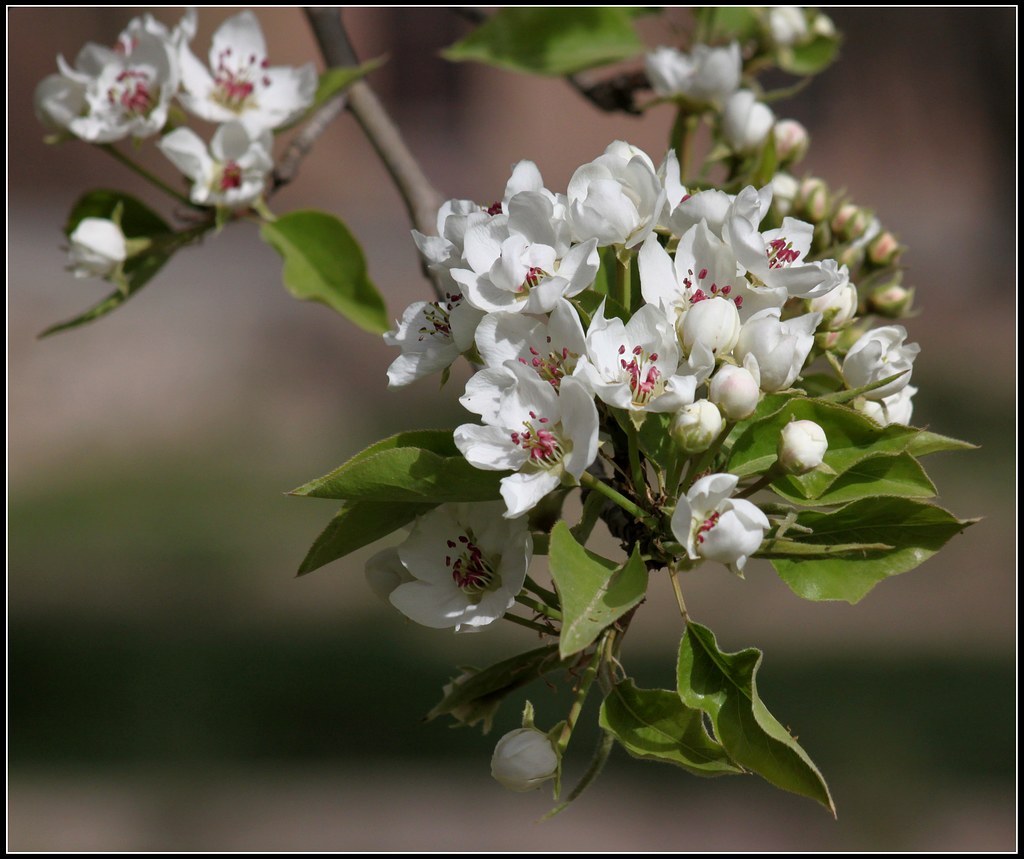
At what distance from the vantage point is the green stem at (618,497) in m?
1.02

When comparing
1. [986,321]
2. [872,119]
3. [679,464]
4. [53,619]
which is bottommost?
[986,321]

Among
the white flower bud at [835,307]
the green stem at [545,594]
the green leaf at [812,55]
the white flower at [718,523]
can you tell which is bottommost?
the green leaf at [812,55]

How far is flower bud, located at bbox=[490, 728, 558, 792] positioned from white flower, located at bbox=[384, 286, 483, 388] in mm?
375

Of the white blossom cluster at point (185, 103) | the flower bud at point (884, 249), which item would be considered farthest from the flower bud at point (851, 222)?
the white blossom cluster at point (185, 103)

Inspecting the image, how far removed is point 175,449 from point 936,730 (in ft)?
13.1

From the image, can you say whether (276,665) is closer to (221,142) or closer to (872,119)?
(221,142)

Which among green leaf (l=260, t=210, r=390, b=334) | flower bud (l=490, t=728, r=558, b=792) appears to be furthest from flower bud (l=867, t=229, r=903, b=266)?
flower bud (l=490, t=728, r=558, b=792)

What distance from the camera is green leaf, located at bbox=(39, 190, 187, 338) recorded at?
176cm

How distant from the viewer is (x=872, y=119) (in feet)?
28.3

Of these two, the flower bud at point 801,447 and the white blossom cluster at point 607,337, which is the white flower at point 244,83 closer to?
the white blossom cluster at point 607,337

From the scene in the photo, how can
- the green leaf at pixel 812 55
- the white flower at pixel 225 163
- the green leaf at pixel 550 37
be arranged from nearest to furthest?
the white flower at pixel 225 163 < the green leaf at pixel 550 37 < the green leaf at pixel 812 55

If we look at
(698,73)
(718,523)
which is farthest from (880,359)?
(698,73)

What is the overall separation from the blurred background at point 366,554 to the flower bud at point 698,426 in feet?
3.56

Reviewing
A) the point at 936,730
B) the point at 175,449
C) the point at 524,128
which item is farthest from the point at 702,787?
the point at 524,128
